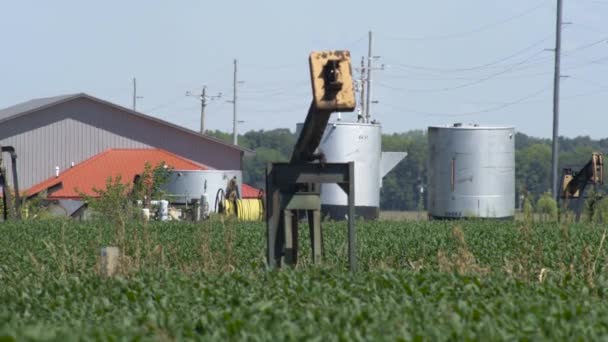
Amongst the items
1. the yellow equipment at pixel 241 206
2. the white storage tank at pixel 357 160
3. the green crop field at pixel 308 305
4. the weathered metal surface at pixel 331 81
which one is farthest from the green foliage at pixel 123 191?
the weathered metal surface at pixel 331 81

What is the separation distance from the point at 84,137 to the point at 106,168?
426cm

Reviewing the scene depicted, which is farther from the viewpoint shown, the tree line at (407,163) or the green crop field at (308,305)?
the tree line at (407,163)

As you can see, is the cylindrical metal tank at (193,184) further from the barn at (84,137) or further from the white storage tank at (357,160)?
the barn at (84,137)

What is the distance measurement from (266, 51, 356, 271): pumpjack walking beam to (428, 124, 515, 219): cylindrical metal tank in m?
20.4

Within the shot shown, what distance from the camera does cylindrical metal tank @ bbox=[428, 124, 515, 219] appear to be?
1416 inches

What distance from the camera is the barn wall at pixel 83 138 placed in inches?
2363

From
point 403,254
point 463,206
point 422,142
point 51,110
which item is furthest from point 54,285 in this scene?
point 422,142

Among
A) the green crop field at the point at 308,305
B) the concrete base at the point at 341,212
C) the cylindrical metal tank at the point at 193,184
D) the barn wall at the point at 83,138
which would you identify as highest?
the barn wall at the point at 83,138

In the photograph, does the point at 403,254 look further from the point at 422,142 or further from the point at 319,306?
the point at 422,142

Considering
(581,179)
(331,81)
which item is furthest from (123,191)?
(331,81)

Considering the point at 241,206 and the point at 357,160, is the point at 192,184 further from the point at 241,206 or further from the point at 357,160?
the point at 357,160

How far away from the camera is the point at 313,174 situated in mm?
14828

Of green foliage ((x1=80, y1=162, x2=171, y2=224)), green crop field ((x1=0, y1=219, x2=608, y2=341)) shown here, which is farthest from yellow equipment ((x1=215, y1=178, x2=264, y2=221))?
green crop field ((x1=0, y1=219, x2=608, y2=341))

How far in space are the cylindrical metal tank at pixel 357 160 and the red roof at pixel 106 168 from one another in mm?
19477
